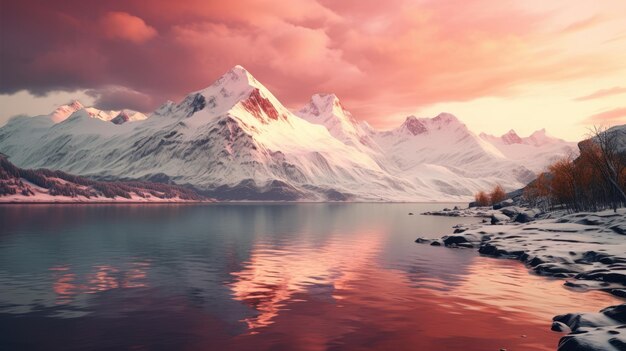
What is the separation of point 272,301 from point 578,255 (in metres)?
40.1

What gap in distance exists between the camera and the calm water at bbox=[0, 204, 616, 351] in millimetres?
28406

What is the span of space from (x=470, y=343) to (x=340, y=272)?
28138 mm

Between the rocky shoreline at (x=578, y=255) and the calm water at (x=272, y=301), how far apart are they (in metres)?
2.38

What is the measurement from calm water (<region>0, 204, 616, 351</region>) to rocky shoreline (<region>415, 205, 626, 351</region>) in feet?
7.81

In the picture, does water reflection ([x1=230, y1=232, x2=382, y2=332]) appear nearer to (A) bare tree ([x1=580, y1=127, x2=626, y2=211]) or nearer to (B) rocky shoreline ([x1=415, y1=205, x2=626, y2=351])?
(B) rocky shoreline ([x1=415, y1=205, x2=626, y2=351])

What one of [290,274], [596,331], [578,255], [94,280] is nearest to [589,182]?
Answer: [578,255]

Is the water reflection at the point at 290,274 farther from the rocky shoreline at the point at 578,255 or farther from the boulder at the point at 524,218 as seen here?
the boulder at the point at 524,218

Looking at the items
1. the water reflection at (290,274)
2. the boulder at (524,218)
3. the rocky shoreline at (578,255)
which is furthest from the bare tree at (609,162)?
the water reflection at (290,274)

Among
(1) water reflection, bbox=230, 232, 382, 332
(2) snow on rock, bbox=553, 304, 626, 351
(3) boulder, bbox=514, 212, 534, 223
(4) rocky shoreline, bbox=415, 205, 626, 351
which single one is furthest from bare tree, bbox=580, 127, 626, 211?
(2) snow on rock, bbox=553, 304, 626, 351

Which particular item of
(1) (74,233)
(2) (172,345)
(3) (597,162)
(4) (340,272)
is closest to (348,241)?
(4) (340,272)

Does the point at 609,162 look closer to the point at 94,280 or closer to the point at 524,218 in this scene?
the point at 524,218

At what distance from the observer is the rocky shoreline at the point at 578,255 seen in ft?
84.4

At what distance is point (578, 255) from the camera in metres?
58.3

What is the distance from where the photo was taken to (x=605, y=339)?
24141mm
